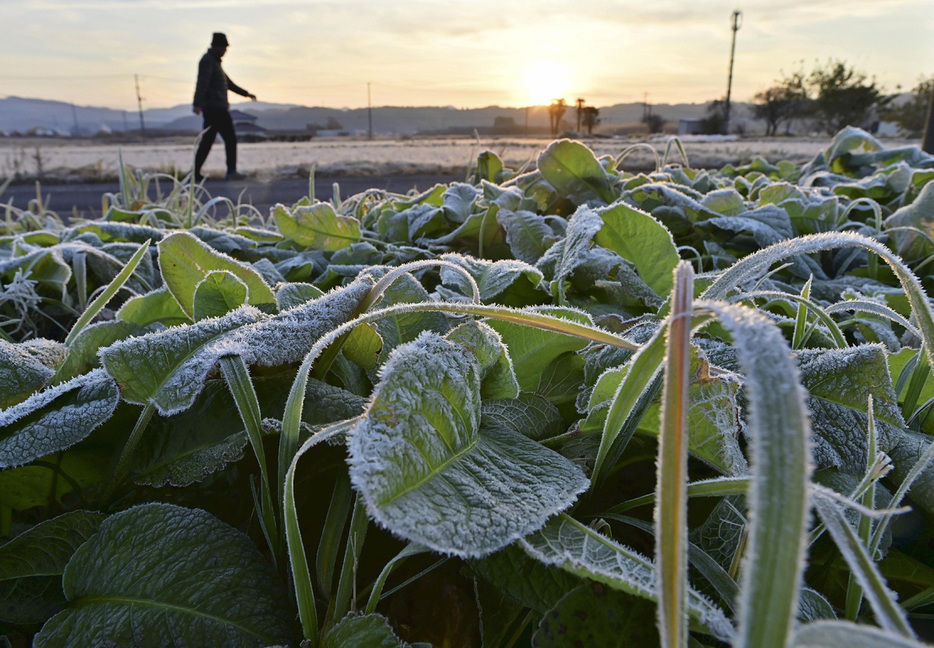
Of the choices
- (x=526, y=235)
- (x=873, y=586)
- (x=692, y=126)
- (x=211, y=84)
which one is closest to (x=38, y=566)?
(x=873, y=586)

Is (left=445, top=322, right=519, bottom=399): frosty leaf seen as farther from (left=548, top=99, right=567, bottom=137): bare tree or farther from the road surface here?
the road surface

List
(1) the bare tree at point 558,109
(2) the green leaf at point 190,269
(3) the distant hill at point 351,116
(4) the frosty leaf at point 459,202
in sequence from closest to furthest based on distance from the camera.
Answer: (2) the green leaf at point 190,269
(4) the frosty leaf at point 459,202
(1) the bare tree at point 558,109
(3) the distant hill at point 351,116

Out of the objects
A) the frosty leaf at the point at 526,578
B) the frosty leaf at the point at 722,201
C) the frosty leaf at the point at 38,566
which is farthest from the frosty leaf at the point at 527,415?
the frosty leaf at the point at 722,201

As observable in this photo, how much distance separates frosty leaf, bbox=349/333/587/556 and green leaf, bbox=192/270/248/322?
26cm

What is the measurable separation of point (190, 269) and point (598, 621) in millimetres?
533

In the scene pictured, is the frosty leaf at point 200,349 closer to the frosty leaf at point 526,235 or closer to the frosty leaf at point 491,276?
the frosty leaf at point 491,276

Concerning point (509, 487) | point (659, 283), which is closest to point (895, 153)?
point (659, 283)

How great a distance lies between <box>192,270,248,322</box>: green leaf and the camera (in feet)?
1.94

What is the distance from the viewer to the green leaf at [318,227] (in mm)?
1295

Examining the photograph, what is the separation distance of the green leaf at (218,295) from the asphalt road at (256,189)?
7156mm

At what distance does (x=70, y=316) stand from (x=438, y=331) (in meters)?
0.99

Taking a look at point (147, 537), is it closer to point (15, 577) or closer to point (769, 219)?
point (15, 577)

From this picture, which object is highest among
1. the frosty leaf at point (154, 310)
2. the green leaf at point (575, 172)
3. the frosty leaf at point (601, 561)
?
the green leaf at point (575, 172)

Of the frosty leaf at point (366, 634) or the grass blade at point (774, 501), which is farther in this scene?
the frosty leaf at point (366, 634)
